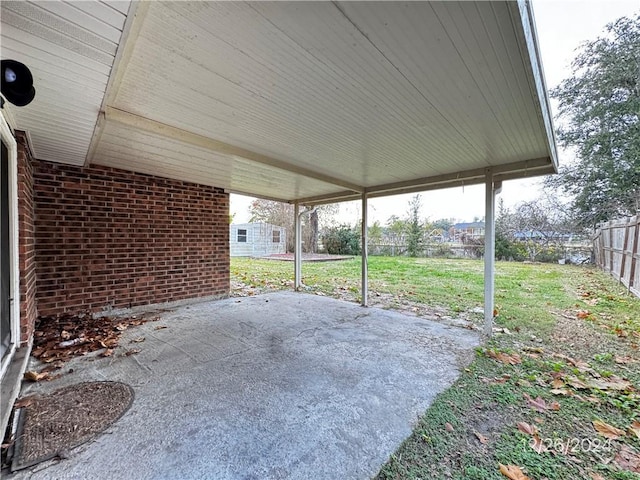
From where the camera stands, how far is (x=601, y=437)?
5.90 ft

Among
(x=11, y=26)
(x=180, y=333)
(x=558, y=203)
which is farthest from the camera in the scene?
(x=558, y=203)

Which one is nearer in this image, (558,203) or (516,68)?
(516,68)

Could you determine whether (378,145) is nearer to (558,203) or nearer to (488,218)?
(488,218)

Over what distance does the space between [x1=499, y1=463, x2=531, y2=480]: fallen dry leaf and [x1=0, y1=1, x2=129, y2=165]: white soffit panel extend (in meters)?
3.03

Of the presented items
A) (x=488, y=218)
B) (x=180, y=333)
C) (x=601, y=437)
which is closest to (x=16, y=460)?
(x=180, y=333)

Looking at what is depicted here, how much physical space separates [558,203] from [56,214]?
54.0ft

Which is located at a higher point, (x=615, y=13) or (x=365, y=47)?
(x=615, y=13)

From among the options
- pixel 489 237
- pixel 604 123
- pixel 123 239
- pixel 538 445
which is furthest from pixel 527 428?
pixel 604 123

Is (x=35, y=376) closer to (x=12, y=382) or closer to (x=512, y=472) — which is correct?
(x=12, y=382)

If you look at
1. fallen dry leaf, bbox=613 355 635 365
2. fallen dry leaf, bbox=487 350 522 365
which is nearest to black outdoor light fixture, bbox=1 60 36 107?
fallen dry leaf, bbox=487 350 522 365

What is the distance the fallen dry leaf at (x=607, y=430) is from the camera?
181cm

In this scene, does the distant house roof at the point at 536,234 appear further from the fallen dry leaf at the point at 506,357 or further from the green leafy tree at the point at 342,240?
the fallen dry leaf at the point at 506,357

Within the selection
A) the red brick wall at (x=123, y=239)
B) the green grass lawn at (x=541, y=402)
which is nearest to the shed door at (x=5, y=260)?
the red brick wall at (x=123, y=239)

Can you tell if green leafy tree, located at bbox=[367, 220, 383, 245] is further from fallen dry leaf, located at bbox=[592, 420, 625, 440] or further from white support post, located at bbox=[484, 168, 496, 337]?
fallen dry leaf, located at bbox=[592, 420, 625, 440]
